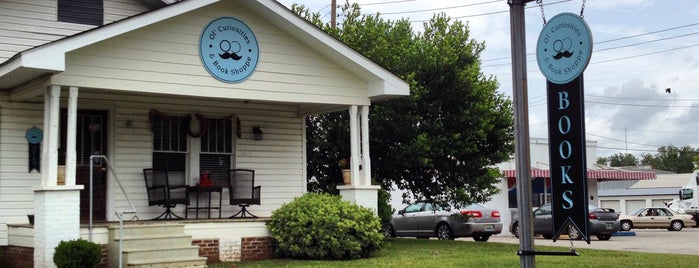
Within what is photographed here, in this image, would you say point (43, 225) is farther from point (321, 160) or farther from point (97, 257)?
point (321, 160)

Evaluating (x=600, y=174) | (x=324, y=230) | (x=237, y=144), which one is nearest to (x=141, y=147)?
(x=237, y=144)

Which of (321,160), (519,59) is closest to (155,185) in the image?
(321,160)

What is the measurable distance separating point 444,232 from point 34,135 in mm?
14451

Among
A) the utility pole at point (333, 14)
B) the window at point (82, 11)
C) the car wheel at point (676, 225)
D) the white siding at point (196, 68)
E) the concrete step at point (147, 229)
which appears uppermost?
the utility pole at point (333, 14)

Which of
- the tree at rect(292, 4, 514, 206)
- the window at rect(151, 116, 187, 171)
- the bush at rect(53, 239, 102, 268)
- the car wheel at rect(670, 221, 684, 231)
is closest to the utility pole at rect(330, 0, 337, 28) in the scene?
the tree at rect(292, 4, 514, 206)

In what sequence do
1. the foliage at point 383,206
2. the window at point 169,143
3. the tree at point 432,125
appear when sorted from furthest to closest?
the tree at point 432,125
the foliage at point 383,206
the window at point 169,143

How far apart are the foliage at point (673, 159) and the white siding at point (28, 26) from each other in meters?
109

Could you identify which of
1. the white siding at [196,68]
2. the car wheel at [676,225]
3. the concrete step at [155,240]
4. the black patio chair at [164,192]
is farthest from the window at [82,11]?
the car wheel at [676,225]

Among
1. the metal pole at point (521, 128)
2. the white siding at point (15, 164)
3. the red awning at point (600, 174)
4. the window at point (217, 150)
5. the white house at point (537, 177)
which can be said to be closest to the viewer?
the metal pole at point (521, 128)

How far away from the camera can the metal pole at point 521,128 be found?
6496 mm

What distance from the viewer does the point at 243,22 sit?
14180 millimetres

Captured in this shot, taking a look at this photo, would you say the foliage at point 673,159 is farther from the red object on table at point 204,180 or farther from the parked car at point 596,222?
the red object on table at point 204,180

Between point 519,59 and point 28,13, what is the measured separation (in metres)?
10.5

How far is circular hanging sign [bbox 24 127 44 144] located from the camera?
13858 millimetres
